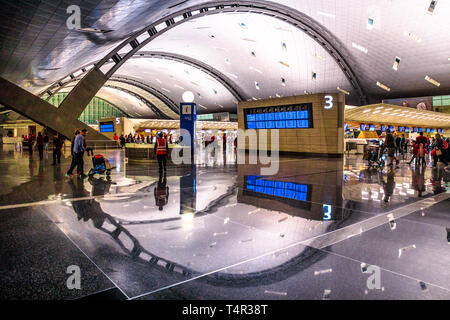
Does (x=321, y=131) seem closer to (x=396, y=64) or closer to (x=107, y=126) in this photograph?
(x=396, y=64)

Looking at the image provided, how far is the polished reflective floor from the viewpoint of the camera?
2740mm

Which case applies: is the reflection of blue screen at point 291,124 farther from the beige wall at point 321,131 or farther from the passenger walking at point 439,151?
the passenger walking at point 439,151

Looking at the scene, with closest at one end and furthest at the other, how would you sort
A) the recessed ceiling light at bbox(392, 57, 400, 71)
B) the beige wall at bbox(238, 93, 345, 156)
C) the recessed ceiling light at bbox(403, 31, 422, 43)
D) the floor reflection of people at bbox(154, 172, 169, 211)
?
the floor reflection of people at bbox(154, 172, 169, 211)
the beige wall at bbox(238, 93, 345, 156)
the recessed ceiling light at bbox(403, 31, 422, 43)
the recessed ceiling light at bbox(392, 57, 400, 71)

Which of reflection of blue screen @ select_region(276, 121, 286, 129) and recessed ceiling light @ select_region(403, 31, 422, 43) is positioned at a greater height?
recessed ceiling light @ select_region(403, 31, 422, 43)

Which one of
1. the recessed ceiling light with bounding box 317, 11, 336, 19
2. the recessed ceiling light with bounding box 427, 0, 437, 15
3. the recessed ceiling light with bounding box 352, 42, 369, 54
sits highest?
the recessed ceiling light with bounding box 317, 11, 336, 19

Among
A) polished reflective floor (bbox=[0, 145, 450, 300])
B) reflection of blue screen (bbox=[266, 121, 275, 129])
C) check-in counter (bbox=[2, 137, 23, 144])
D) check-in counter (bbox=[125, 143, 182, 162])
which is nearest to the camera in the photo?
polished reflective floor (bbox=[0, 145, 450, 300])

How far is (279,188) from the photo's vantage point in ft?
26.3

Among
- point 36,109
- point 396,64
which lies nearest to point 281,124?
point 36,109

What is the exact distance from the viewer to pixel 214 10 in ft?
130

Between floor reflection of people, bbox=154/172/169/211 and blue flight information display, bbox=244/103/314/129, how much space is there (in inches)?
553

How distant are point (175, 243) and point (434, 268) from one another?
9.49 feet

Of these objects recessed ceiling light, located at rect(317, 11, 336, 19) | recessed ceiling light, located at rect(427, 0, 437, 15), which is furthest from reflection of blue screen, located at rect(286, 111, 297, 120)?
recessed ceiling light, located at rect(317, 11, 336, 19)

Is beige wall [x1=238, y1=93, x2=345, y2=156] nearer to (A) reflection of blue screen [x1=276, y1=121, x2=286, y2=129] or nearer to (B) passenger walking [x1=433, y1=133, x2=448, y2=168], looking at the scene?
(A) reflection of blue screen [x1=276, y1=121, x2=286, y2=129]

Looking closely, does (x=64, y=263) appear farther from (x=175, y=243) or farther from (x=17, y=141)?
(x=17, y=141)
